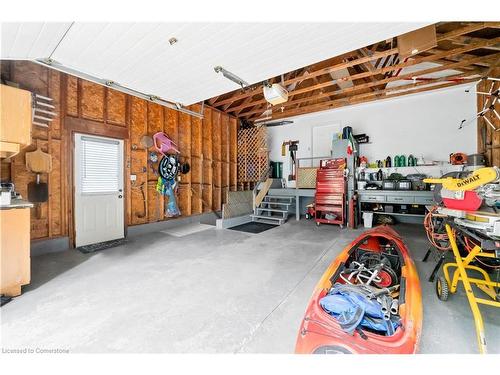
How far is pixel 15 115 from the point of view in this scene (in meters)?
2.04

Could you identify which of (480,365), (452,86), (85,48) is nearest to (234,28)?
(85,48)

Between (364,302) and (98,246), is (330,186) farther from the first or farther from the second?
(98,246)

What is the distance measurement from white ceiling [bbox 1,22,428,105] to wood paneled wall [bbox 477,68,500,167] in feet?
13.3

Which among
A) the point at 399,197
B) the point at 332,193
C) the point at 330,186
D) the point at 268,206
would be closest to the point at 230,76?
the point at 330,186

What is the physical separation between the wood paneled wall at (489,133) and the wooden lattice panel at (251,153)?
17.8 ft

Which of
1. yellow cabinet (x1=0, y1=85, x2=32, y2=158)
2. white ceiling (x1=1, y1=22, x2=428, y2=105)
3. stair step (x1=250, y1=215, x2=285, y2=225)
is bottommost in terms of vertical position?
stair step (x1=250, y1=215, x2=285, y2=225)

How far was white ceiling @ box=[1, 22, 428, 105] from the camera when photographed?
190 centimetres

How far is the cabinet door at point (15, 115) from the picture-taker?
6.47 feet

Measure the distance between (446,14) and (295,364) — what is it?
257cm

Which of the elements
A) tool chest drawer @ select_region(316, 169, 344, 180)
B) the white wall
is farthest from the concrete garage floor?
the white wall

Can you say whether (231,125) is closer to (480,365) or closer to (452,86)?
(452,86)

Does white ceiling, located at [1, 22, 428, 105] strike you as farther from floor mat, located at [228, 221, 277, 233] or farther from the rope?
floor mat, located at [228, 221, 277, 233]

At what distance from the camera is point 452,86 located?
16.5ft

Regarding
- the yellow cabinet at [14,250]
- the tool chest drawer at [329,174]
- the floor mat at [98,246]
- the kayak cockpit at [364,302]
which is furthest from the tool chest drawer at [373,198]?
the yellow cabinet at [14,250]
